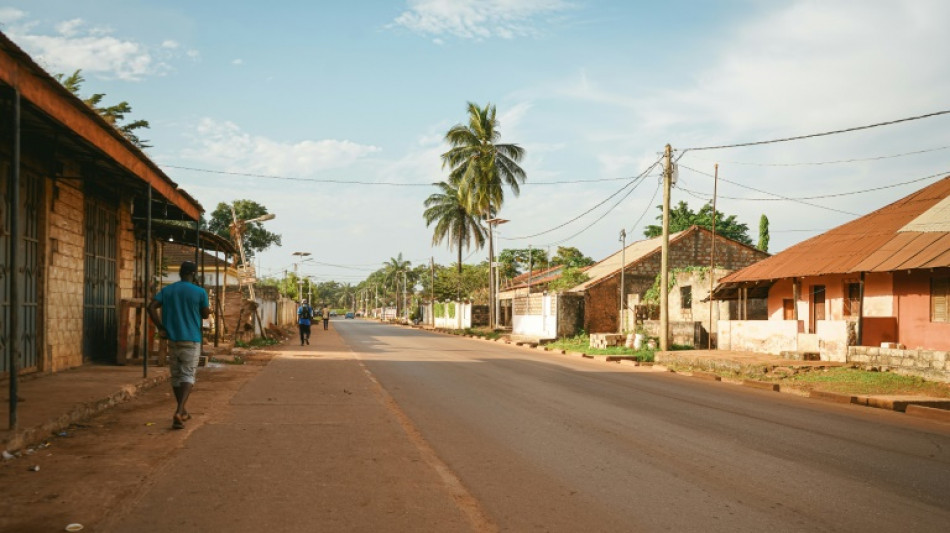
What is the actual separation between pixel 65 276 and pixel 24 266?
60.3 inches

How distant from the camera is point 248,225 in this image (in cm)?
6931

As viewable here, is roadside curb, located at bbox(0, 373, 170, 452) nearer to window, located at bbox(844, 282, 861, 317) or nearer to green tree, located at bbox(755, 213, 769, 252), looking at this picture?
window, located at bbox(844, 282, 861, 317)

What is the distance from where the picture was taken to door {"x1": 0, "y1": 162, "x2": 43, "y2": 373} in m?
→ 10.6

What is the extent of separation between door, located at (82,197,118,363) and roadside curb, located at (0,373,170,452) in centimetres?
295

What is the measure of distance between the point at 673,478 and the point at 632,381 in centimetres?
991

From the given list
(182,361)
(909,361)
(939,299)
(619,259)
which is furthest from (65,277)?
(619,259)

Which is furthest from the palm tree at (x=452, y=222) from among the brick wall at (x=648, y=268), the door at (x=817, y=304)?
the door at (x=817, y=304)

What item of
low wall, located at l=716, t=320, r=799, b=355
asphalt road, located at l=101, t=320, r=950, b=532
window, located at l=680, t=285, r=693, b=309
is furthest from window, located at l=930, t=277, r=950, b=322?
window, located at l=680, t=285, r=693, b=309

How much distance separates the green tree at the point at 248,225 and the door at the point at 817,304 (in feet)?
175

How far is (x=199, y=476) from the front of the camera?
234 inches

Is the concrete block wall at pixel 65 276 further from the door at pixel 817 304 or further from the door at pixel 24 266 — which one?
the door at pixel 817 304

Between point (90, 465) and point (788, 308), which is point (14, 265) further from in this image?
point (788, 308)

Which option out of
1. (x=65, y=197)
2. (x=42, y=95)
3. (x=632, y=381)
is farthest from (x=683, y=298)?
(x=42, y=95)

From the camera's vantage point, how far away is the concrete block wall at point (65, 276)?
12188mm
